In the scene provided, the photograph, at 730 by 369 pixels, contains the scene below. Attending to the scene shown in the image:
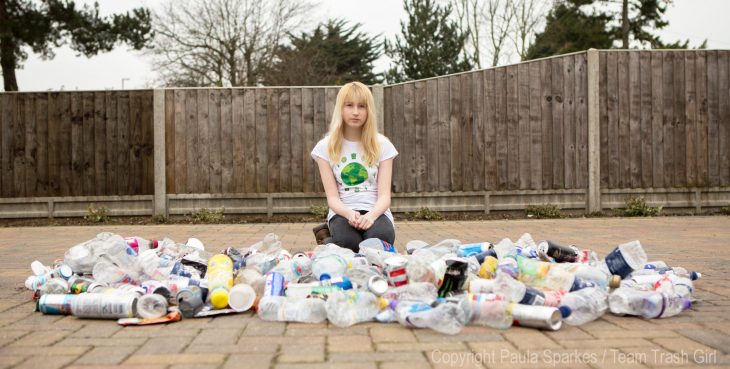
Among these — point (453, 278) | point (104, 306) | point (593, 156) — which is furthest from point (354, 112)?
point (593, 156)

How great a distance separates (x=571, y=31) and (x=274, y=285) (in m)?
22.6

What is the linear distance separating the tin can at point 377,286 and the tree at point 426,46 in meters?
25.3

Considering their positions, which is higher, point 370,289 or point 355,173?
point 355,173

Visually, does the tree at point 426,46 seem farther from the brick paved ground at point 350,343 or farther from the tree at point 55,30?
the brick paved ground at point 350,343

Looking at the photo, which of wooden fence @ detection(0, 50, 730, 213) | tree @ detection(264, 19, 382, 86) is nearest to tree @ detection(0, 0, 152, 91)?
wooden fence @ detection(0, 50, 730, 213)

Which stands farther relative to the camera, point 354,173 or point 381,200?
point 354,173

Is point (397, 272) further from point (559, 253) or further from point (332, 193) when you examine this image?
point (332, 193)

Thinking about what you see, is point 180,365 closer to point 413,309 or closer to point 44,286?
point 413,309

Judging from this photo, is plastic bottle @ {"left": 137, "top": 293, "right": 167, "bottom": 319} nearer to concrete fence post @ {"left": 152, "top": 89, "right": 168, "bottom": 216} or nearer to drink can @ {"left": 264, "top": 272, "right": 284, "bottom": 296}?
drink can @ {"left": 264, "top": 272, "right": 284, "bottom": 296}

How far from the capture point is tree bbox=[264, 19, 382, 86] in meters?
25.4

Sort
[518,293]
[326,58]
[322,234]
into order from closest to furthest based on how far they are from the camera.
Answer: [518,293]
[322,234]
[326,58]

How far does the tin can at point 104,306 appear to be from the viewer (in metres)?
2.78

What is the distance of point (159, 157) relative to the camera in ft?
28.9

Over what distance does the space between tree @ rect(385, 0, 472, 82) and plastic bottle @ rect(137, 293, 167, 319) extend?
25.5 meters
